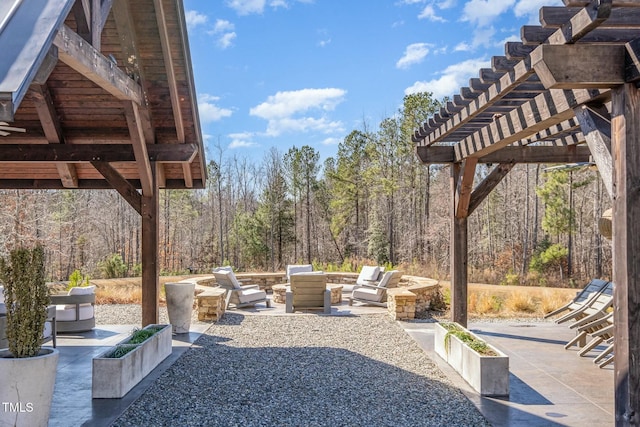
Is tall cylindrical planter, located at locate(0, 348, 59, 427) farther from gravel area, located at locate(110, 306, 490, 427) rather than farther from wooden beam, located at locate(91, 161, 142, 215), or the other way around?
wooden beam, located at locate(91, 161, 142, 215)

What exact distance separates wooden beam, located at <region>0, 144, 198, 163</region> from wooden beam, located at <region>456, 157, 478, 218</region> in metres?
3.96

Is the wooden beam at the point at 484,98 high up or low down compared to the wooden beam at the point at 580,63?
up

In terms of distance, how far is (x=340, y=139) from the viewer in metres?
24.9

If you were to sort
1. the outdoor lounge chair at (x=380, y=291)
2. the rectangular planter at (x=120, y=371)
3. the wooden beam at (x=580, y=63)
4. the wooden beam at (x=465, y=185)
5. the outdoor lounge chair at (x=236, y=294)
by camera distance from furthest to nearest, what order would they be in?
the outdoor lounge chair at (x=380, y=291) → the outdoor lounge chair at (x=236, y=294) → the wooden beam at (x=465, y=185) → the rectangular planter at (x=120, y=371) → the wooden beam at (x=580, y=63)

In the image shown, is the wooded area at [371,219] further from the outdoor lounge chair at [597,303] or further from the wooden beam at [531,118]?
the wooden beam at [531,118]

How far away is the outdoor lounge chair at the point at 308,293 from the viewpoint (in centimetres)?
1047

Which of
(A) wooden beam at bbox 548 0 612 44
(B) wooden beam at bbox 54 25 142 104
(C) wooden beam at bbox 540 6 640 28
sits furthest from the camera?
(B) wooden beam at bbox 54 25 142 104

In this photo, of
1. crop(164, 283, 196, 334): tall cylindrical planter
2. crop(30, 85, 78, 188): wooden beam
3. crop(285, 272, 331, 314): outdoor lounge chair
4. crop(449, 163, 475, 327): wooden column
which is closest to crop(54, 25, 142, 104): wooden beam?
crop(30, 85, 78, 188): wooden beam

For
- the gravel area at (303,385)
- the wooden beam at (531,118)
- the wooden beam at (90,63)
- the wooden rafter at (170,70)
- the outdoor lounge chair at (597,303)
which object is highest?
the wooden rafter at (170,70)

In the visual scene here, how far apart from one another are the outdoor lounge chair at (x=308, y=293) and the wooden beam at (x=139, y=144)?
13.7 feet

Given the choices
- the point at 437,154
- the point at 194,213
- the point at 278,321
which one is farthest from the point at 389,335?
the point at 194,213

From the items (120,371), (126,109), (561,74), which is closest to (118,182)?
(126,109)

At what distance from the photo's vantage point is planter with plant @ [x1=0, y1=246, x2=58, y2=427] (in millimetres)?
3830

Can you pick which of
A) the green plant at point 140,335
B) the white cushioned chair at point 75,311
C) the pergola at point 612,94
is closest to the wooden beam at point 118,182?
the green plant at point 140,335
